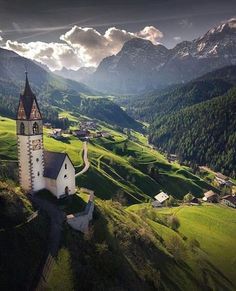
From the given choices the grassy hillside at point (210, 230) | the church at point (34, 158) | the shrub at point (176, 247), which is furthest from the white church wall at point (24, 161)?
the grassy hillside at point (210, 230)

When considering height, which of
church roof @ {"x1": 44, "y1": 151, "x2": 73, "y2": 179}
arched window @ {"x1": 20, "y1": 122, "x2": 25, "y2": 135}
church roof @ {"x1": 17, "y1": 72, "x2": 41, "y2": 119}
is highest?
church roof @ {"x1": 17, "y1": 72, "x2": 41, "y2": 119}

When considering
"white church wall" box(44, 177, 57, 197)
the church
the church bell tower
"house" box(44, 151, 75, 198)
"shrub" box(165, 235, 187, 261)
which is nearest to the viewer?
the church bell tower

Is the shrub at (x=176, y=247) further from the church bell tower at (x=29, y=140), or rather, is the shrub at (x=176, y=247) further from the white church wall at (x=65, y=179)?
the church bell tower at (x=29, y=140)

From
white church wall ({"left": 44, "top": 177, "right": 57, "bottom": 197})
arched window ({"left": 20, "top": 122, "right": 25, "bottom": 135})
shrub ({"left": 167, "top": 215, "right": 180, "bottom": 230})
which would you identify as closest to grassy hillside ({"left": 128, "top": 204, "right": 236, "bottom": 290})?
shrub ({"left": 167, "top": 215, "right": 180, "bottom": 230})

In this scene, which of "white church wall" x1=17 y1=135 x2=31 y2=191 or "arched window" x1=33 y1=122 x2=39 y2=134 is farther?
"arched window" x1=33 y1=122 x2=39 y2=134

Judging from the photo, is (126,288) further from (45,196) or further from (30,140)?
(30,140)

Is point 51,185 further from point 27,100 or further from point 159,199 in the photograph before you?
point 159,199

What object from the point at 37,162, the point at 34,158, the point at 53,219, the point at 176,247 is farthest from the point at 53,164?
the point at 176,247

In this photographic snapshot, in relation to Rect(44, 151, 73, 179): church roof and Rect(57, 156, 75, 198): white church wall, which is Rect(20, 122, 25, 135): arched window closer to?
Rect(44, 151, 73, 179): church roof

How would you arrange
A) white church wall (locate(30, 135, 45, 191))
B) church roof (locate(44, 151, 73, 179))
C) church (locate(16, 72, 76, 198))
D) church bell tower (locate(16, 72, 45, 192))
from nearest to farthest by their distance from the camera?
church bell tower (locate(16, 72, 45, 192))
church (locate(16, 72, 76, 198))
white church wall (locate(30, 135, 45, 191))
church roof (locate(44, 151, 73, 179))
